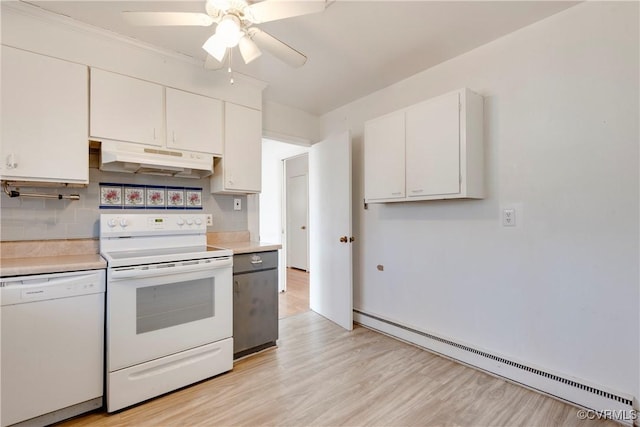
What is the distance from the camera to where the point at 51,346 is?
1.64 meters

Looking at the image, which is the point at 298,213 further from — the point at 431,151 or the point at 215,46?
the point at 215,46

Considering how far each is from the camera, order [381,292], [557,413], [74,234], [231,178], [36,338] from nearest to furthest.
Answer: [36,338], [557,413], [74,234], [231,178], [381,292]

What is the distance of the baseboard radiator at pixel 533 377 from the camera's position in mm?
1691

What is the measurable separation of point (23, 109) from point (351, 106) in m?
2.70

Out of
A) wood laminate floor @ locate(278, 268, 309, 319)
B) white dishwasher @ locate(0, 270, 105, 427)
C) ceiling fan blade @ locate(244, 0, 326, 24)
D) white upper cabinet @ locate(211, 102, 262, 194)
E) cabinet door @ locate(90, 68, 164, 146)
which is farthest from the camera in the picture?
wood laminate floor @ locate(278, 268, 309, 319)

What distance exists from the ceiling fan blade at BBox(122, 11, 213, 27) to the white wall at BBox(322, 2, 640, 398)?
5.50 feet

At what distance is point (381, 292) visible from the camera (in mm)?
3053

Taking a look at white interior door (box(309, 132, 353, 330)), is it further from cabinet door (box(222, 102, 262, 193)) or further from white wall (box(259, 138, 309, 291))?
white wall (box(259, 138, 309, 291))

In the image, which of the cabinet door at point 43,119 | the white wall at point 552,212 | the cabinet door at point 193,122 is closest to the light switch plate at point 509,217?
the white wall at point 552,212

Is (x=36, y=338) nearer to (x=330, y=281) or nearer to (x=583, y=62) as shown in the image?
(x=330, y=281)

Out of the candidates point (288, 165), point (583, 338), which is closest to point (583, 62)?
point (583, 338)

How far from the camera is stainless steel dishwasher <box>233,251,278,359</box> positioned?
240cm
